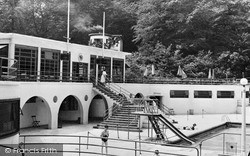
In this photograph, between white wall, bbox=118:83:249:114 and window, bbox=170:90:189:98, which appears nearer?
white wall, bbox=118:83:249:114

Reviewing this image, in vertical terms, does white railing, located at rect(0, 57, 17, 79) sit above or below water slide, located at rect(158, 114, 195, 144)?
above

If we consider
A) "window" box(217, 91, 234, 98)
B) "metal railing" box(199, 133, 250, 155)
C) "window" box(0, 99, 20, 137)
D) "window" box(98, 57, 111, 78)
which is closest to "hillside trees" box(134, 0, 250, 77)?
"window" box(217, 91, 234, 98)

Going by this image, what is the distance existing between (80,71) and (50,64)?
412cm

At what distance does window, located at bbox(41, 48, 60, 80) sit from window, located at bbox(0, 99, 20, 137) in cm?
1351

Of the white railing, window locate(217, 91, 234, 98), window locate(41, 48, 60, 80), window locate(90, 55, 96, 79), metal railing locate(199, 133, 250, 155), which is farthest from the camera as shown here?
window locate(217, 91, 234, 98)

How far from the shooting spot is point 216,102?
134 feet

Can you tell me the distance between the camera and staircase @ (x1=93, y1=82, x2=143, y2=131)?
85.9 feet

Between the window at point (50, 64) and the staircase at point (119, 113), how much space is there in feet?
13.4

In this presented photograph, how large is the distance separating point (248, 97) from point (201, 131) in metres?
18.0

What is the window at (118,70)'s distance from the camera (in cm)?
3838

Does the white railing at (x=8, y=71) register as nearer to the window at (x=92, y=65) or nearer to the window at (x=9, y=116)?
the window at (x=9, y=116)

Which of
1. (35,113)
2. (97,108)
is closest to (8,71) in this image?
(35,113)

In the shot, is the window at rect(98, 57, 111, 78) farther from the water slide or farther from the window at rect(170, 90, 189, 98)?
the water slide

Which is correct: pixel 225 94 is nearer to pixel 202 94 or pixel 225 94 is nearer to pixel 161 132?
pixel 202 94
